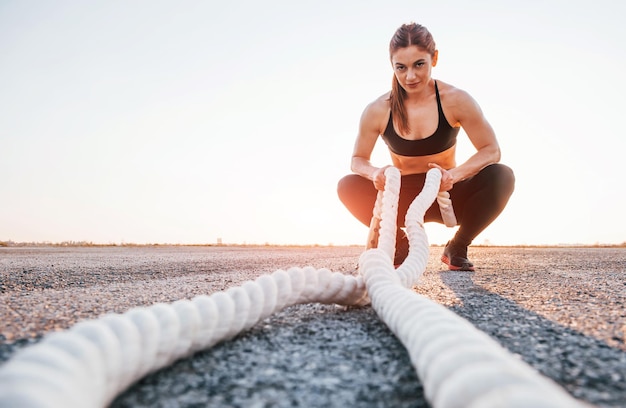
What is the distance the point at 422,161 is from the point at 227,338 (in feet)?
9.74

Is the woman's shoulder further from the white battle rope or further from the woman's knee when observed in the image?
the white battle rope

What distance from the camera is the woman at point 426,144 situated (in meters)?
3.46

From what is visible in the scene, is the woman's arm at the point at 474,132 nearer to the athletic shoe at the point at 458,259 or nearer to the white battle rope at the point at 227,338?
the athletic shoe at the point at 458,259

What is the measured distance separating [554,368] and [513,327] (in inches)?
17.3

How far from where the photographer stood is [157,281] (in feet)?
9.42

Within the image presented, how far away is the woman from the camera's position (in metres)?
3.46

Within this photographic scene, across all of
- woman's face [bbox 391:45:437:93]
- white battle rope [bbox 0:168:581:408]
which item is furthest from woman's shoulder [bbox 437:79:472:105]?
white battle rope [bbox 0:168:581:408]

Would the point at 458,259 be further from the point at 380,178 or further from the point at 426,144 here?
the point at 380,178

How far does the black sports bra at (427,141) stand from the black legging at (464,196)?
226 millimetres

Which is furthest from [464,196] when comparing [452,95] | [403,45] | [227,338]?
[227,338]

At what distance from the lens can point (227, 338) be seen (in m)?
1.27

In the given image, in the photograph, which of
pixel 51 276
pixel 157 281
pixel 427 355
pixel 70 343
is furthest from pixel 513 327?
pixel 51 276

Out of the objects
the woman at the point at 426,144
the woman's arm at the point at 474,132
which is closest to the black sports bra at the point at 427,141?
Result: the woman at the point at 426,144

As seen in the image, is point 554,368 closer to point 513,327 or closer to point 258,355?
point 513,327
